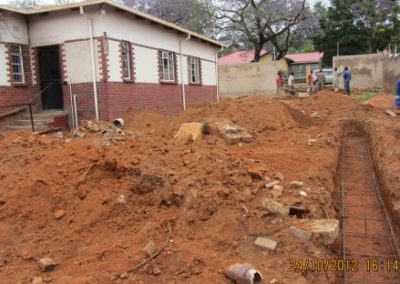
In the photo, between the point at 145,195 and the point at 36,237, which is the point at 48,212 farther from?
the point at 145,195

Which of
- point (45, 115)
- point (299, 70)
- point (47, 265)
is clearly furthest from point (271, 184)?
point (299, 70)

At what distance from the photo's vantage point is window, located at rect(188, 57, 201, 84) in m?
21.8

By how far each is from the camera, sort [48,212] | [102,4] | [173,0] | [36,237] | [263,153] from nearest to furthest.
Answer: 1. [36,237]
2. [48,212]
3. [263,153]
4. [102,4]
5. [173,0]

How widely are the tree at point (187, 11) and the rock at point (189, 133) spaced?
89.6 feet

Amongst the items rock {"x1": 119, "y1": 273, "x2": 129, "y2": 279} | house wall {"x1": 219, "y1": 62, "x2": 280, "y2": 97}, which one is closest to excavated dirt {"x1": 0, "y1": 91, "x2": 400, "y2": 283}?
rock {"x1": 119, "y1": 273, "x2": 129, "y2": 279}

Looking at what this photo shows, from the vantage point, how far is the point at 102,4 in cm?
1379

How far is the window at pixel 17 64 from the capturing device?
14391 mm

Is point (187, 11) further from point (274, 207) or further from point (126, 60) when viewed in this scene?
point (274, 207)

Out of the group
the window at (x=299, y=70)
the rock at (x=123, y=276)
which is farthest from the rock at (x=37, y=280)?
the window at (x=299, y=70)

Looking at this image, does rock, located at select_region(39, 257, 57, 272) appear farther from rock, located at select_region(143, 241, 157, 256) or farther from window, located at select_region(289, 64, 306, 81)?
window, located at select_region(289, 64, 306, 81)

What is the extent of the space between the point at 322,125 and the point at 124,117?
20.6 ft

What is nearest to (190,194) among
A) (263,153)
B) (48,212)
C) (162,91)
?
(48,212)

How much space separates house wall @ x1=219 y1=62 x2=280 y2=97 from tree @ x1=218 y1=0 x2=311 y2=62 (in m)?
5.52

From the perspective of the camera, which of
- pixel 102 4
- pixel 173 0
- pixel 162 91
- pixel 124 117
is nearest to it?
pixel 102 4
